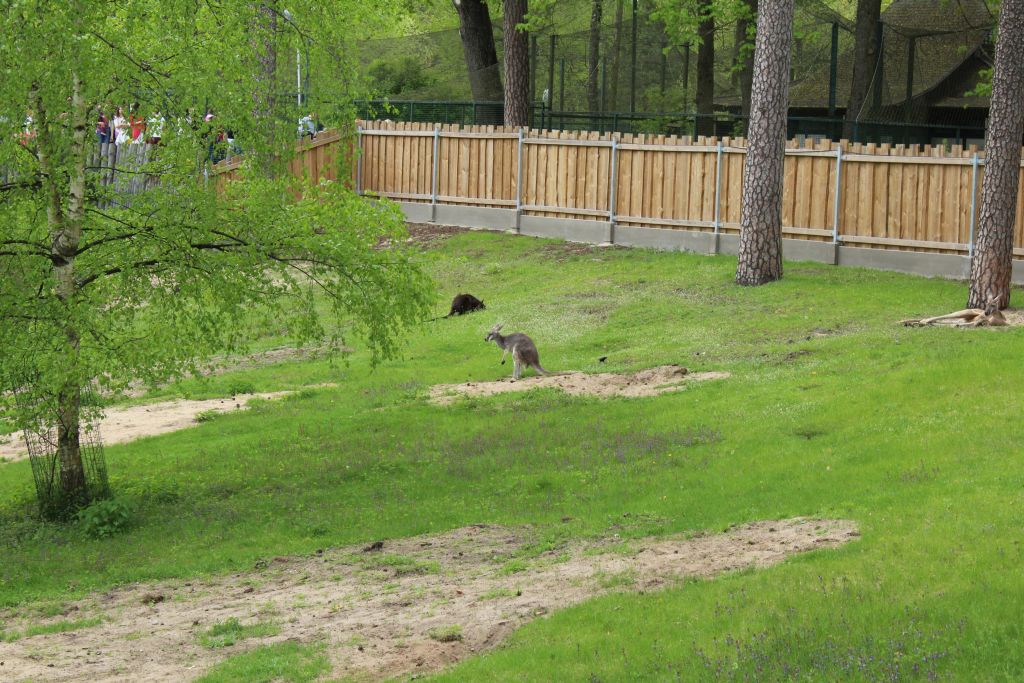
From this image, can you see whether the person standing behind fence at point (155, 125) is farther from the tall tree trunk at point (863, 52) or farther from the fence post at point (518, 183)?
the tall tree trunk at point (863, 52)

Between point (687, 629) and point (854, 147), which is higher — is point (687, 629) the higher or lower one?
the lower one

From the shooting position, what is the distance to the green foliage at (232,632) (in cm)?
977

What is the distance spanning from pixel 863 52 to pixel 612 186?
8.02m

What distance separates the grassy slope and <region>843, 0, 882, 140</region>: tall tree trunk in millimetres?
10142

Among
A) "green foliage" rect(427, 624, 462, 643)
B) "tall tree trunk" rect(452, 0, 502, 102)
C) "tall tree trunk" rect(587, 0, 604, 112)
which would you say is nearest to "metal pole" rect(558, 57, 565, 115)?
"tall tree trunk" rect(587, 0, 604, 112)

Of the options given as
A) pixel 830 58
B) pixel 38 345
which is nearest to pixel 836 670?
pixel 38 345

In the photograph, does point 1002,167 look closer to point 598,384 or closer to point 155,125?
point 598,384

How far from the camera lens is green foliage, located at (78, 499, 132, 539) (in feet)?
45.0

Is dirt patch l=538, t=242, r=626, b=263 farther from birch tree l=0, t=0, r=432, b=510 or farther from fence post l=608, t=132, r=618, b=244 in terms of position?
birch tree l=0, t=0, r=432, b=510

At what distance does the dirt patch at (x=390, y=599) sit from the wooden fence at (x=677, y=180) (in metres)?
14.2

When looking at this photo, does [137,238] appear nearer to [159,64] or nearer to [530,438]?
[159,64]

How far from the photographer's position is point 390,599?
10.5m

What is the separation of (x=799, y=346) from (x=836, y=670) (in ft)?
38.1

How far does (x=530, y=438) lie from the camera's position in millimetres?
15633
